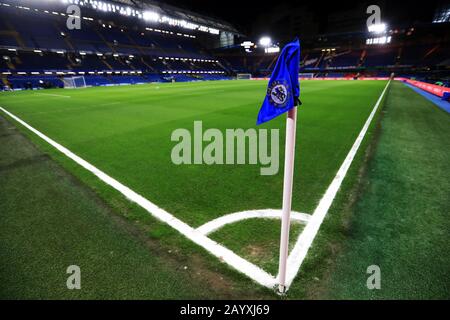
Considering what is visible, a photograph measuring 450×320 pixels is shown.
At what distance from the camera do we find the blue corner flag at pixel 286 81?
4.80ft

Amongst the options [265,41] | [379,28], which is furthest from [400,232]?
[265,41]

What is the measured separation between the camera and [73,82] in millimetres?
33906

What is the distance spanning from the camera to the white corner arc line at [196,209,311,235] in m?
2.73

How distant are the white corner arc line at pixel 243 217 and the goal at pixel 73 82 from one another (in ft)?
129

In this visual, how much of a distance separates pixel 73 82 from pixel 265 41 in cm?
5979

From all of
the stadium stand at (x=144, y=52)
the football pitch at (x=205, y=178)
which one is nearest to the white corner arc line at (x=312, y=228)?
the football pitch at (x=205, y=178)

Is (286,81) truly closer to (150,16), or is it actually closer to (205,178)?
(205,178)

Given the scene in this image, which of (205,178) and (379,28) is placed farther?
(379,28)

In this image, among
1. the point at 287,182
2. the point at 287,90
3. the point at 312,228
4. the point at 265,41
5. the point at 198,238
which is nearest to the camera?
the point at 287,90

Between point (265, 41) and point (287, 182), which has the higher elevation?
point (265, 41)

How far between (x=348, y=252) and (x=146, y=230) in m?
2.20

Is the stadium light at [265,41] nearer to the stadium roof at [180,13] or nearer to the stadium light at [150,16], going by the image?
the stadium roof at [180,13]

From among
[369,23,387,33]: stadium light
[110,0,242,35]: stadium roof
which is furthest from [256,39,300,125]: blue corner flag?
[369,23,387,33]: stadium light

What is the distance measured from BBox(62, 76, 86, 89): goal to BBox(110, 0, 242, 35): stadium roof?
24230 mm
